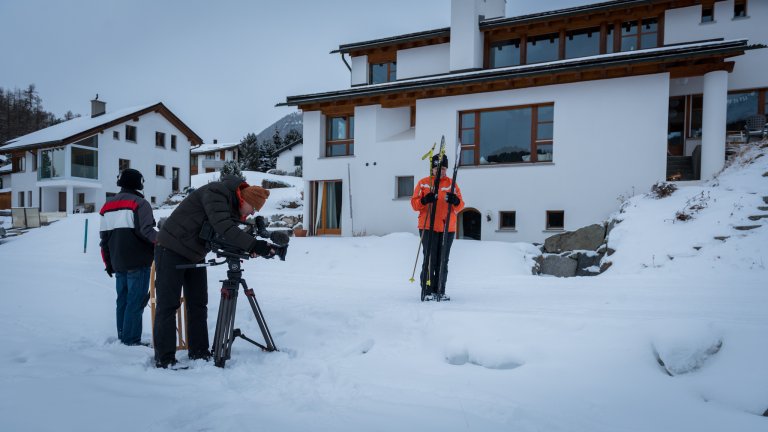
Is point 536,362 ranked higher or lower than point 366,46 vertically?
lower

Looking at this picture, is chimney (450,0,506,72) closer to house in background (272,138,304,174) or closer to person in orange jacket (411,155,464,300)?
person in orange jacket (411,155,464,300)

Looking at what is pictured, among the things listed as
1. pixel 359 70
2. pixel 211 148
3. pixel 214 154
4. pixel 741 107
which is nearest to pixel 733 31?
pixel 741 107

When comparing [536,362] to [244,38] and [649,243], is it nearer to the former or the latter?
[649,243]

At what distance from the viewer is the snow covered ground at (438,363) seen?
9.17 feet

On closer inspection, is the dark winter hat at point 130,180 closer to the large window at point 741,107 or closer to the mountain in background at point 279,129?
→ the large window at point 741,107

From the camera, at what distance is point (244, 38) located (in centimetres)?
3741

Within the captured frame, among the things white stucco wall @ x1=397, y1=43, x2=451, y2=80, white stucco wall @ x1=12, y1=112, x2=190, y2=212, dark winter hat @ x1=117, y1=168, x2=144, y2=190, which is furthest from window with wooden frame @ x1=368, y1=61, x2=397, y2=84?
white stucco wall @ x1=12, y1=112, x2=190, y2=212

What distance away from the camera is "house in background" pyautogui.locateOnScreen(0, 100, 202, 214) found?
101 feet

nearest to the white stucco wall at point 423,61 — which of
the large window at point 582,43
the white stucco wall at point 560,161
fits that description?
the white stucco wall at point 560,161

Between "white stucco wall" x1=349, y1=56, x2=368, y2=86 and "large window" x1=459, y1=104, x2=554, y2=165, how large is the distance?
21.2ft

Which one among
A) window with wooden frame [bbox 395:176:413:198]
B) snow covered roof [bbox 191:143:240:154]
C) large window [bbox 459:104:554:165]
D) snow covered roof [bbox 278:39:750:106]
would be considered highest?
snow covered roof [bbox 191:143:240:154]

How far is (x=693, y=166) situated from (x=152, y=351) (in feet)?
49.3

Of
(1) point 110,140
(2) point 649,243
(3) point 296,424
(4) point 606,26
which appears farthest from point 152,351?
(1) point 110,140

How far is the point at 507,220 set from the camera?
46.5ft
